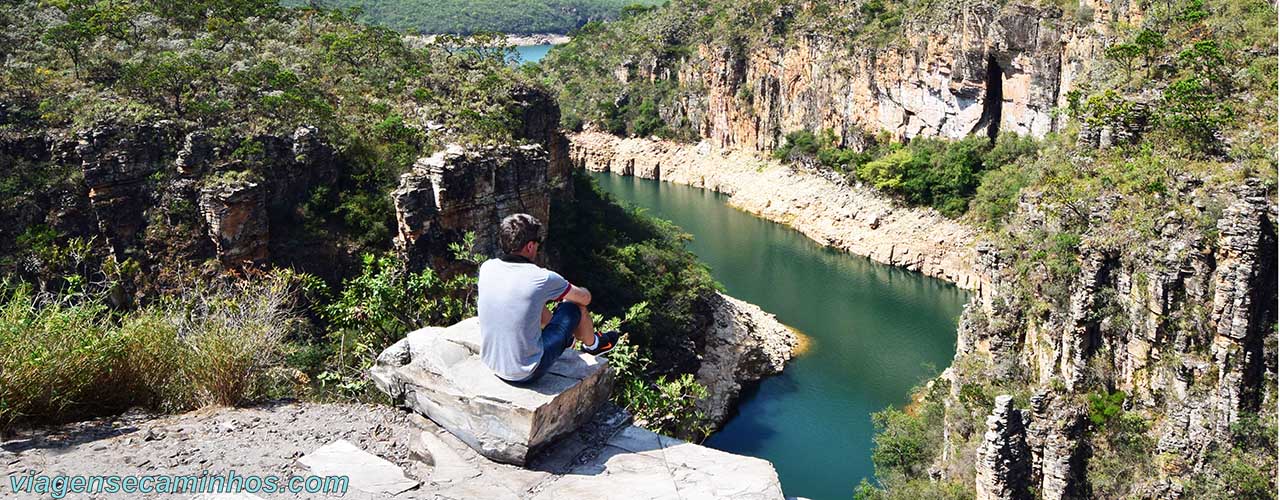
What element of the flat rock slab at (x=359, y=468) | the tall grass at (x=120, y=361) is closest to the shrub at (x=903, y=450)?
the tall grass at (x=120, y=361)

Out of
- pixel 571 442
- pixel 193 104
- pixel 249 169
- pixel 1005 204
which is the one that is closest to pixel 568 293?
pixel 571 442

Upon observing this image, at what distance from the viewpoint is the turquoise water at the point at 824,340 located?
71.1 feet

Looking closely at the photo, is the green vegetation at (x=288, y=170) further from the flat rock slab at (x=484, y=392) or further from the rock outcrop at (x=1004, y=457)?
the rock outcrop at (x=1004, y=457)

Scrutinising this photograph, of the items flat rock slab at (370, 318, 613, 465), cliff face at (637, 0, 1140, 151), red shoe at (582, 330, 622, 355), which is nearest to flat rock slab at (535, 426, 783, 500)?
flat rock slab at (370, 318, 613, 465)

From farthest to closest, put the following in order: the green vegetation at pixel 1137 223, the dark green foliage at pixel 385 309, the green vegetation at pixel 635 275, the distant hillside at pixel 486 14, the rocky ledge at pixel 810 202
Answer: the distant hillside at pixel 486 14, the rocky ledge at pixel 810 202, the green vegetation at pixel 635 275, the green vegetation at pixel 1137 223, the dark green foliage at pixel 385 309

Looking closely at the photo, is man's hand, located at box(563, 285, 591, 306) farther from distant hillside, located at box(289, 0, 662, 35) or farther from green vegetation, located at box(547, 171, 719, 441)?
distant hillside, located at box(289, 0, 662, 35)

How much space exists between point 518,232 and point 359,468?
1.49 m

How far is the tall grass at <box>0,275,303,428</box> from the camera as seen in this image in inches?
208

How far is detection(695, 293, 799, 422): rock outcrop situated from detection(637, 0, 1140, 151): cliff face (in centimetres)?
1469

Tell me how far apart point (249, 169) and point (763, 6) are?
135 ft

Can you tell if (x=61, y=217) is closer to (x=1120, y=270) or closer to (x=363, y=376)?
(x=363, y=376)

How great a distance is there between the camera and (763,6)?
5550cm

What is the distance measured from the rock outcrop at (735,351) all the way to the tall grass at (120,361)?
16.5 m

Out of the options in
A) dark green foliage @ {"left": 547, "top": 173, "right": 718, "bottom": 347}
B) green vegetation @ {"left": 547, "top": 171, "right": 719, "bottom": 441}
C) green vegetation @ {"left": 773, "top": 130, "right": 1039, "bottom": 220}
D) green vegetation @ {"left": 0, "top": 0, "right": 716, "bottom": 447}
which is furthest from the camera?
green vegetation @ {"left": 773, "top": 130, "right": 1039, "bottom": 220}
